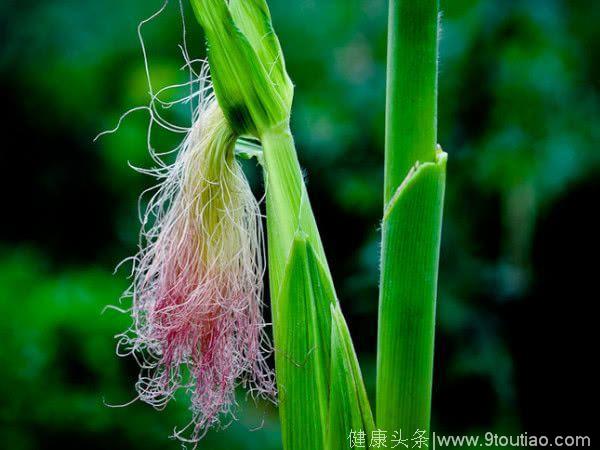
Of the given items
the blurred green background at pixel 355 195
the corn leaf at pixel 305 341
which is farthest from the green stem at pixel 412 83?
the blurred green background at pixel 355 195

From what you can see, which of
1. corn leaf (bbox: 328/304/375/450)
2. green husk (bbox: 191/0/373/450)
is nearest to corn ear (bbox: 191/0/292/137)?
green husk (bbox: 191/0/373/450)

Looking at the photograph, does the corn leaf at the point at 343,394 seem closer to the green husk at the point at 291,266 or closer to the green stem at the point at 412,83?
the green husk at the point at 291,266

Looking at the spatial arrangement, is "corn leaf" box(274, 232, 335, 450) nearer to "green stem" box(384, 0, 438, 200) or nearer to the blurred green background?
"green stem" box(384, 0, 438, 200)

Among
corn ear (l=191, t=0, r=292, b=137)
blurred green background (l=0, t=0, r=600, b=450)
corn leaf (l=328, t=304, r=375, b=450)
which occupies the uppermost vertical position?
blurred green background (l=0, t=0, r=600, b=450)

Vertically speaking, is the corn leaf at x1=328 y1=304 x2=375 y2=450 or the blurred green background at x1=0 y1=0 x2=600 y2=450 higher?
the blurred green background at x1=0 y1=0 x2=600 y2=450

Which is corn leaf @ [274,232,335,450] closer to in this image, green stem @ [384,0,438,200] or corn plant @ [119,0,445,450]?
corn plant @ [119,0,445,450]

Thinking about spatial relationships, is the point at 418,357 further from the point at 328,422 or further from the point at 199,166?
the point at 199,166

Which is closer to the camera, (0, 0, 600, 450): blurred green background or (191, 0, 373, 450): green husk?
(191, 0, 373, 450): green husk

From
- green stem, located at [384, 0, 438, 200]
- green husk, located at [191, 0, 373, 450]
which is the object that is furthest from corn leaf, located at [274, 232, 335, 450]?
green stem, located at [384, 0, 438, 200]
